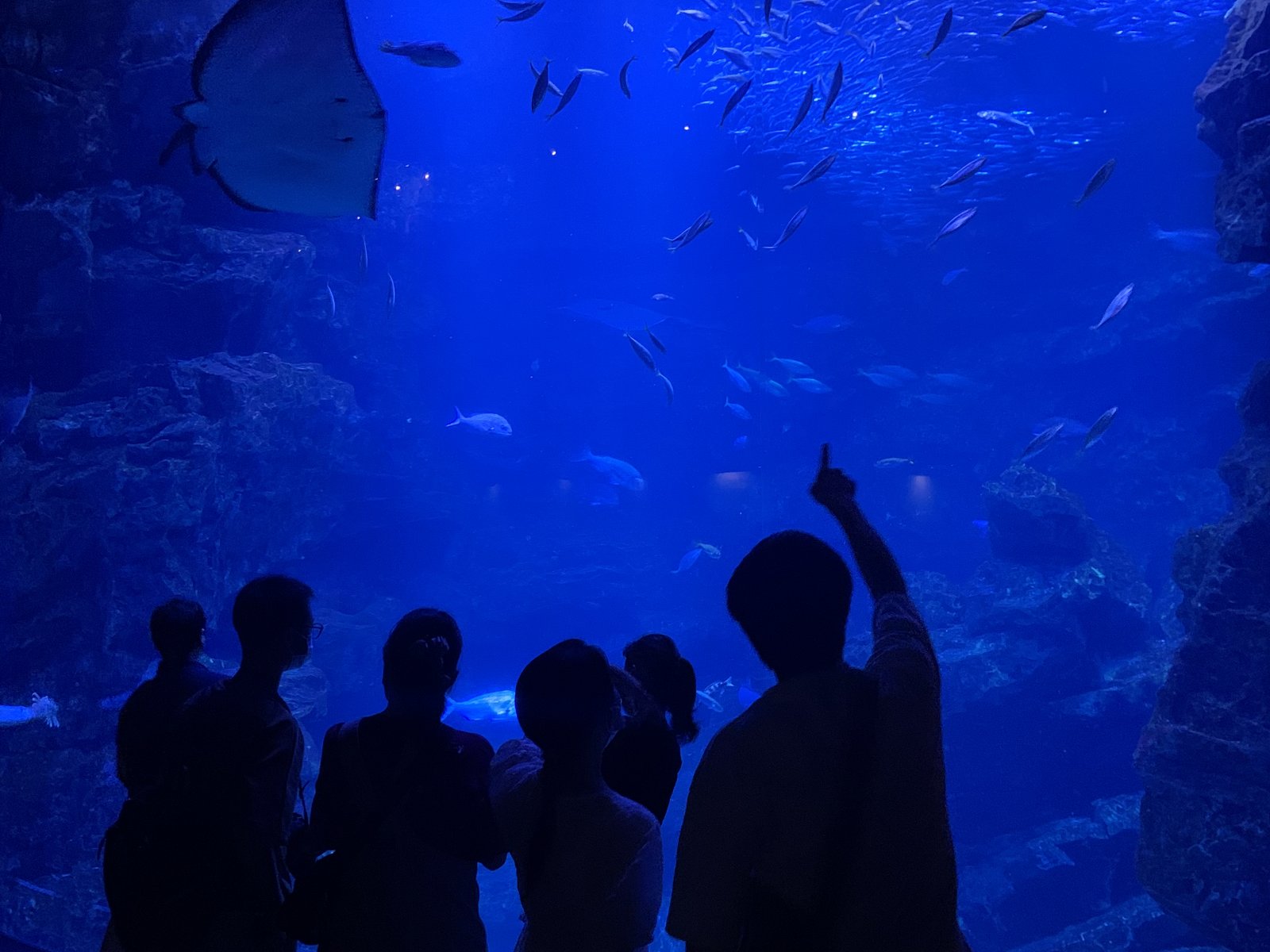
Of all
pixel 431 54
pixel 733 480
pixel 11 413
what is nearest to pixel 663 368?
pixel 733 480

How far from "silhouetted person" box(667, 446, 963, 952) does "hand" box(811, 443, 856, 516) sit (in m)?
0.33

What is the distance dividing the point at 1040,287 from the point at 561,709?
978 inches

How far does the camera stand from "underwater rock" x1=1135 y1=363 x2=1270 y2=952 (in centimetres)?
659

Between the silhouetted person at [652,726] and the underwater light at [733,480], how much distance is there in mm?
22616

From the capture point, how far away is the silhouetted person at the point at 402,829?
185cm

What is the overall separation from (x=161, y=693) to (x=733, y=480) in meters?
22.9

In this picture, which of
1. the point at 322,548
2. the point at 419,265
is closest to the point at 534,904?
the point at 322,548

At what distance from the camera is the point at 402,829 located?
187 centimetres

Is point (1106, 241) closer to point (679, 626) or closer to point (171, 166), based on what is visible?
point (679, 626)

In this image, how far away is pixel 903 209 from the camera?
1944 cm

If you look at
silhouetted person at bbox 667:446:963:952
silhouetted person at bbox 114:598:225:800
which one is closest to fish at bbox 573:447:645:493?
silhouetted person at bbox 114:598:225:800

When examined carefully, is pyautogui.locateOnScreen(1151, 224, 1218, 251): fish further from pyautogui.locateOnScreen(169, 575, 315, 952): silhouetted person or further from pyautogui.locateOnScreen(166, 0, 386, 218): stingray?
pyautogui.locateOnScreen(169, 575, 315, 952): silhouetted person

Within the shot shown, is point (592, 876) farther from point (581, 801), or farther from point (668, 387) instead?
point (668, 387)

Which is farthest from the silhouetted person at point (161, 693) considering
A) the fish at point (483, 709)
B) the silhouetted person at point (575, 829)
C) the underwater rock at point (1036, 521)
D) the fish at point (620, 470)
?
the underwater rock at point (1036, 521)
